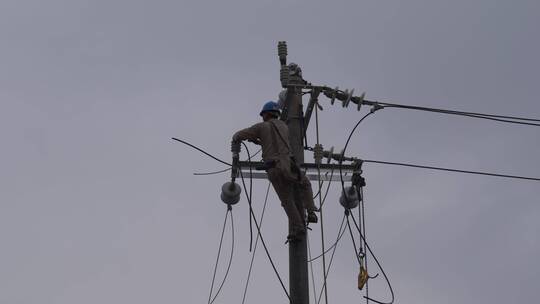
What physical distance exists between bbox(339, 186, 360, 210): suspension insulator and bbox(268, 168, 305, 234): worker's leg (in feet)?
4.10

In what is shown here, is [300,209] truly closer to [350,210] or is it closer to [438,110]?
[350,210]

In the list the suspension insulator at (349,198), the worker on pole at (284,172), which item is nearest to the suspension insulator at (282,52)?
the worker on pole at (284,172)

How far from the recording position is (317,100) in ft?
29.1

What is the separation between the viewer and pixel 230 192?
9141 mm

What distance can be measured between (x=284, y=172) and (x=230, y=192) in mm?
1285

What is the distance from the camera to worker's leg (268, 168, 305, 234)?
808cm

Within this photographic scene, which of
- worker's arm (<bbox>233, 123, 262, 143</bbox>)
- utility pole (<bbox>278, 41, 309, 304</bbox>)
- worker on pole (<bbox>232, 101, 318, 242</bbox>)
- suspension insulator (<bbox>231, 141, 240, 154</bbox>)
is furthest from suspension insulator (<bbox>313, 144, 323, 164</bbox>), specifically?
suspension insulator (<bbox>231, 141, 240, 154</bbox>)

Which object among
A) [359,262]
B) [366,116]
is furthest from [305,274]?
[366,116]

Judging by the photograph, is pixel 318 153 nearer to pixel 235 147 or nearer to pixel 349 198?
pixel 349 198

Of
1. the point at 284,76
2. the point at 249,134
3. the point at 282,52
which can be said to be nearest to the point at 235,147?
the point at 249,134

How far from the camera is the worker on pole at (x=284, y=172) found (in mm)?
8070

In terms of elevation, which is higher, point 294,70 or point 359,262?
point 294,70

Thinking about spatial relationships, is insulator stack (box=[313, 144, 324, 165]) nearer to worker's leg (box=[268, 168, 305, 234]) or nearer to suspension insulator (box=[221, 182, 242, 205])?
worker's leg (box=[268, 168, 305, 234])

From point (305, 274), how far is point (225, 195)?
1.87m
